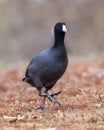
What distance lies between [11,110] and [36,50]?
28662 mm

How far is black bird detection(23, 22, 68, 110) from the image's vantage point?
1087 cm

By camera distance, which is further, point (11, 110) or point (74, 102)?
point (74, 102)

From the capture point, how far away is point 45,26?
42094 mm

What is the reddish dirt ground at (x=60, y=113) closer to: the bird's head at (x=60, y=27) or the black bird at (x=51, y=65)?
the black bird at (x=51, y=65)

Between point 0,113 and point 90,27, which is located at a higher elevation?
point 90,27

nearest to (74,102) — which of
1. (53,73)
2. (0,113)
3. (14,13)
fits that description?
(53,73)

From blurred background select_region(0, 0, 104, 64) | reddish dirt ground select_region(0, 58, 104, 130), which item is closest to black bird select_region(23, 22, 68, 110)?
reddish dirt ground select_region(0, 58, 104, 130)

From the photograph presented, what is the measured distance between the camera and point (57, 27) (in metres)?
11.2

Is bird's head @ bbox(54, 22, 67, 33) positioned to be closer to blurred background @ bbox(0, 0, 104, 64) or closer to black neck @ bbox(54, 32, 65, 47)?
black neck @ bbox(54, 32, 65, 47)

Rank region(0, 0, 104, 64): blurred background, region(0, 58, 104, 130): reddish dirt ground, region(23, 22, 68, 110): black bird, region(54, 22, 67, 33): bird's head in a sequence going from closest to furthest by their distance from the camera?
region(0, 58, 104, 130): reddish dirt ground, region(23, 22, 68, 110): black bird, region(54, 22, 67, 33): bird's head, region(0, 0, 104, 64): blurred background

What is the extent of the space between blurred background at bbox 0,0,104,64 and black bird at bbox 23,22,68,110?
25168 millimetres

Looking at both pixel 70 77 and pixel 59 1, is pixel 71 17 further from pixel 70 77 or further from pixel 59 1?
pixel 70 77

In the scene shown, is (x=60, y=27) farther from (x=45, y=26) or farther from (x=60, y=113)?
(x=45, y=26)

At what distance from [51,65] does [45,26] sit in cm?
3134
